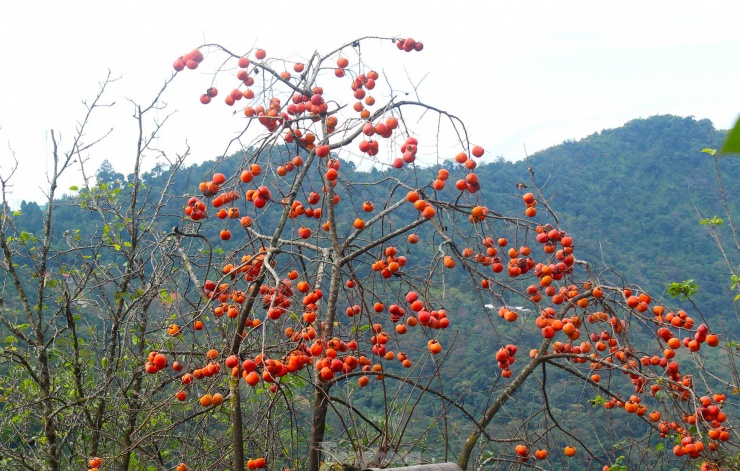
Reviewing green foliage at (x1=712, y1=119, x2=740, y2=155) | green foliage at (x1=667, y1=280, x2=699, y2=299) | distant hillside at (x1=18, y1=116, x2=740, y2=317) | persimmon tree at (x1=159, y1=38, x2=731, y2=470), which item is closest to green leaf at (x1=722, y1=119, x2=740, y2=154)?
green foliage at (x1=712, y1=119, x2=740, y2=155)

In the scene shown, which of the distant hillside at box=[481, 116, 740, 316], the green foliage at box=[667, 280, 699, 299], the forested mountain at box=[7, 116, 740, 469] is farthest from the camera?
the distant hillside at box=[481, 116, 740, 316]

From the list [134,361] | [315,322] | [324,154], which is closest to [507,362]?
[315,322]

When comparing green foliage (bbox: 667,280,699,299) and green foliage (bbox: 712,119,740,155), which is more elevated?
green foliage (bbox: 712,119,740,155)

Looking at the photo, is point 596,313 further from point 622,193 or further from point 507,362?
point 622,193

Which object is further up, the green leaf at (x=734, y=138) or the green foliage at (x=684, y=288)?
the green leaf at (x=734, y=138)

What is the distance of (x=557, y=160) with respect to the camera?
2130 cm

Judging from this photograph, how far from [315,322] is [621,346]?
1.43 metres

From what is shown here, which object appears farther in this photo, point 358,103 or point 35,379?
point 35,379

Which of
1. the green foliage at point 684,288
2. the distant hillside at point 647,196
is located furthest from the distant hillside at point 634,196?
the green foliage at point 684,288

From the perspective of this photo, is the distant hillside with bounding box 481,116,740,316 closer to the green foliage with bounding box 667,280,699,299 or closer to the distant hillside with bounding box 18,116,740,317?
the distant hillside with bounding box 18,116,740,317

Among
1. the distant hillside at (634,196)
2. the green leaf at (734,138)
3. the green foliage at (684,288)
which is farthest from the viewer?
the distant hillside at (634,196)

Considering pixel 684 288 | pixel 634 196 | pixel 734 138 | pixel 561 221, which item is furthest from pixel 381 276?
pixel 634 196

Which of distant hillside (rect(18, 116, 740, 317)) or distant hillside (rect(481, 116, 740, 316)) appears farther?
distant hillside (rect(481, 116, 740, 316))

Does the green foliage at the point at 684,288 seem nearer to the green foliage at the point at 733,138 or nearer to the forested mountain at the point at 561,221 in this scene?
the forested mountain at the point at 561,221
